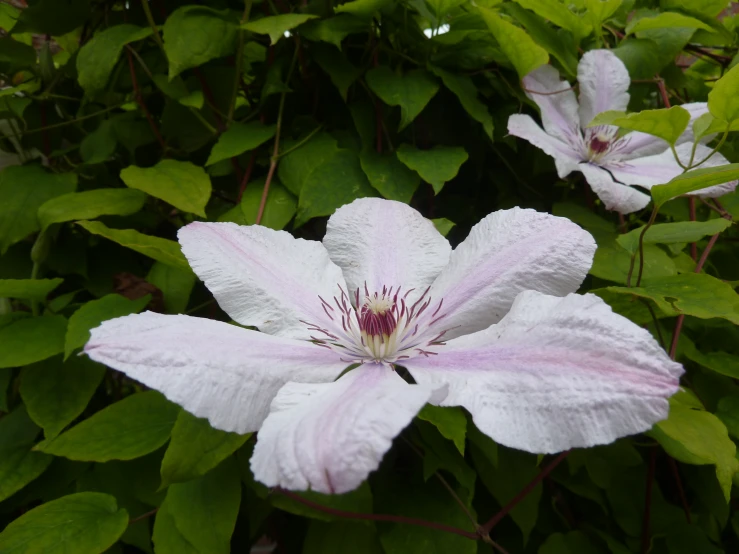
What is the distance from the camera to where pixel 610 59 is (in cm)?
73

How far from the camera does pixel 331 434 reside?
0.28 meters

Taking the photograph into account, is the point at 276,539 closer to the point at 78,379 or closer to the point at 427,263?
the point at 78,379

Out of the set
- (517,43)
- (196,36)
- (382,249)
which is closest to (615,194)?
(517,43)

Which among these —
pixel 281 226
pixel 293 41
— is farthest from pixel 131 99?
pixel 281 226

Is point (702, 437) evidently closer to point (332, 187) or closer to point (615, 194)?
point (615, 194)

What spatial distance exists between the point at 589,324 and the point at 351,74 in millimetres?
522

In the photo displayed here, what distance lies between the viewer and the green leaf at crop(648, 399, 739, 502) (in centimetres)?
45

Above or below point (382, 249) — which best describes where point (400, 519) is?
below

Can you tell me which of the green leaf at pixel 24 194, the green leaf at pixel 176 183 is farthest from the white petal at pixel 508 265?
the green leaf at pixel 24 194

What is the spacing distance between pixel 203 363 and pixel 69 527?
0.91 feet

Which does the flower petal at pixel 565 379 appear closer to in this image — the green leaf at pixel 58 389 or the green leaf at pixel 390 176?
the green leaf at pixel 390 176

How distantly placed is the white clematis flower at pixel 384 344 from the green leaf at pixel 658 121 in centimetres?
14

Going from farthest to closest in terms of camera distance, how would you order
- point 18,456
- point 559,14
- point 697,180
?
point 559,14 < point 18,456 < point 697,180

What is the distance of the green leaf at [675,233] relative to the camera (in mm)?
503
